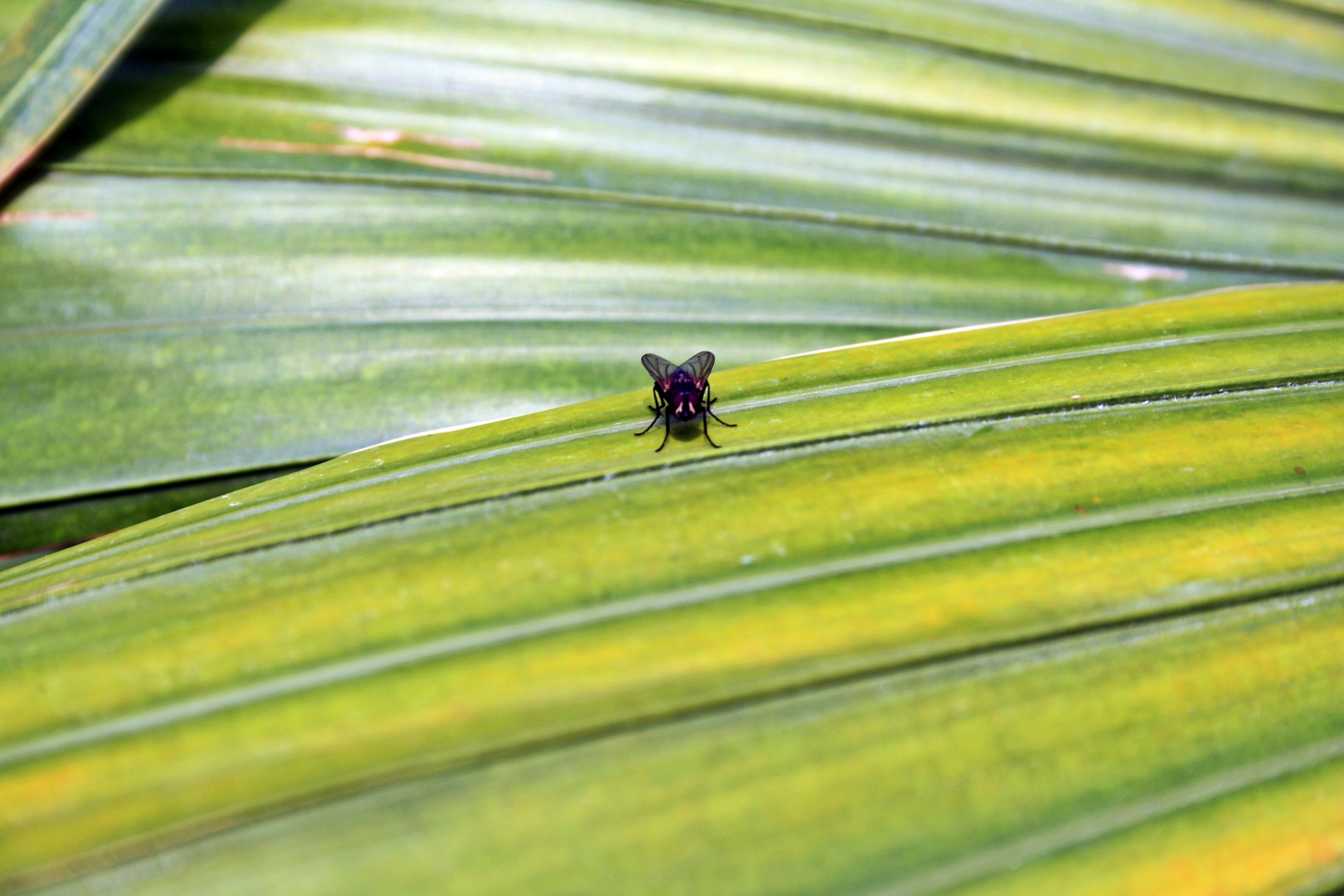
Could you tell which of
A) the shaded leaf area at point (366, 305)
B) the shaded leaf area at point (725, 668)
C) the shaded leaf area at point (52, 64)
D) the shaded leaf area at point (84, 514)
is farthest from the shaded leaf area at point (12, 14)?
the shaded leaf area at point (725, 668)

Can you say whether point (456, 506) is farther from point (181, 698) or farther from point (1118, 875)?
point (1118, 875)

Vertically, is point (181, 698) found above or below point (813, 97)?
below

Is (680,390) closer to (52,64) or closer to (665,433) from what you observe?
(665,433)

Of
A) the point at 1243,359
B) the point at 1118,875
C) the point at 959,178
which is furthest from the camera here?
the point at 959,178

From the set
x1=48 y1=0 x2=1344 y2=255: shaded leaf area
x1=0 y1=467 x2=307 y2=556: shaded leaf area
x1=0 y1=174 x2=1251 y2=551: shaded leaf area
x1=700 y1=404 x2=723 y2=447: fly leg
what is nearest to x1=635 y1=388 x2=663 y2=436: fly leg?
x1=700 y1=404 x2=723 y2=447: fly leg

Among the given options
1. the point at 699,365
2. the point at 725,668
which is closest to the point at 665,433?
the point at 699,365

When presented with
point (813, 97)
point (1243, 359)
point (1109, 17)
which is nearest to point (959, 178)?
point (813, 97)

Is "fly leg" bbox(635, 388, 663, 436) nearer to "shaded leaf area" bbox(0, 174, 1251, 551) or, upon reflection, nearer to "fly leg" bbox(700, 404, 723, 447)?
"fly leg" bbox(700, 404, 723, 447)
